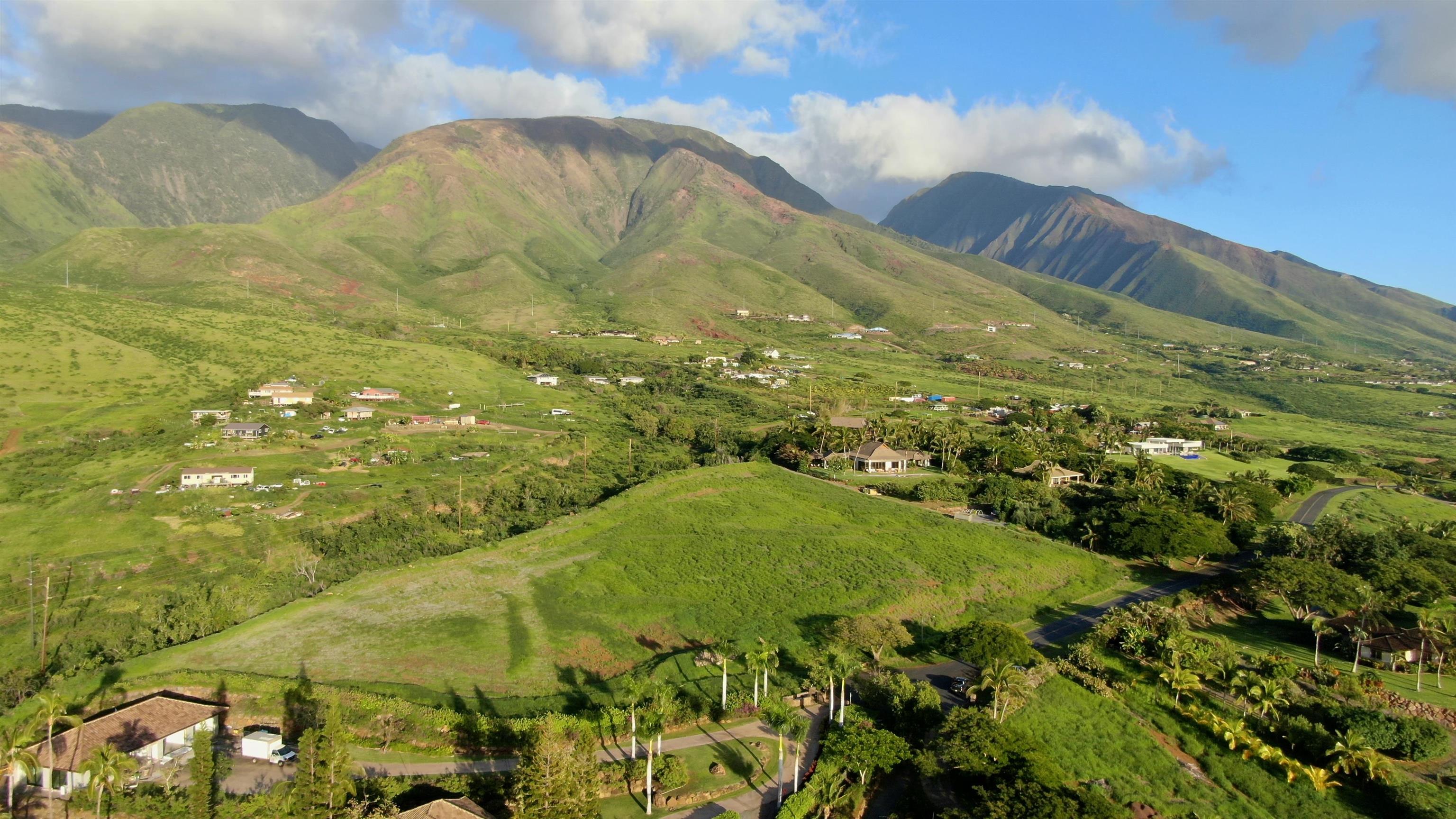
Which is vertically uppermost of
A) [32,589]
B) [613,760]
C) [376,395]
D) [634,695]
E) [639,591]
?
[376,395]

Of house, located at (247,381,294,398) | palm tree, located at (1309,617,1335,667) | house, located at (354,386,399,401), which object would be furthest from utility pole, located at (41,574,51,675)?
palm tree, located at (1309,617,1335,667)

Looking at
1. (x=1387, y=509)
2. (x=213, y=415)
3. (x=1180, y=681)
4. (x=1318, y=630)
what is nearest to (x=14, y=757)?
(x=1180, y=681)

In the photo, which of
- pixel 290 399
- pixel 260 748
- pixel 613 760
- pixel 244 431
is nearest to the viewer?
pixel 260 748

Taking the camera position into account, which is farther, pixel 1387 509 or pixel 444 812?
pixel 1387 509

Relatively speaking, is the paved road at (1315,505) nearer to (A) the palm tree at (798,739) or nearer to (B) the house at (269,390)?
(A) the palm tree at (798,739)

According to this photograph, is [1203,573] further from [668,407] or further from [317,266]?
[317,266]

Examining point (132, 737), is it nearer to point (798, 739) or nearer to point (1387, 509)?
point (798, 739)

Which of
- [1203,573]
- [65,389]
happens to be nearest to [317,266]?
[65,389]
